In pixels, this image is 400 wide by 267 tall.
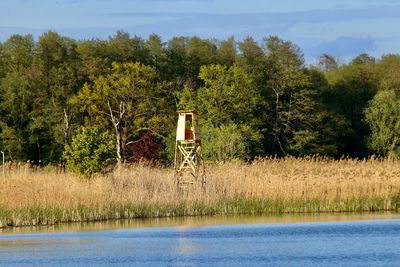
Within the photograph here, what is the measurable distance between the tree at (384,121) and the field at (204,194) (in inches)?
1549

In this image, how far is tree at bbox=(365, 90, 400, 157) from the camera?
250 ft

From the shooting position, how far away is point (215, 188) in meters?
36.5

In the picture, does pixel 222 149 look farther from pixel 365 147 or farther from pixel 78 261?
pixel 78 261

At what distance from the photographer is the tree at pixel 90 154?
3962 centimetres

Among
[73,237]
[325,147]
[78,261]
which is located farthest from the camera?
[325,147]

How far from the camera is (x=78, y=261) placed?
2425 cm

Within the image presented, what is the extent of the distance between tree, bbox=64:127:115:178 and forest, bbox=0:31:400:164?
19.0 meters

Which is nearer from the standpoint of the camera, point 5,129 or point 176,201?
point 176,201

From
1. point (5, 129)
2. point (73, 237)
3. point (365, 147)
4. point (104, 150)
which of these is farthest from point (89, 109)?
point (73, 237)

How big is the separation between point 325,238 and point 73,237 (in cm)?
681

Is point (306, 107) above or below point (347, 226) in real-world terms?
above

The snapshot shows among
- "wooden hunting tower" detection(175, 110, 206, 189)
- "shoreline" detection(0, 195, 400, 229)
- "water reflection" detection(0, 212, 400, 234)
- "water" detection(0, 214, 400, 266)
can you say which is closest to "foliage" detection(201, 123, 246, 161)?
"wooden hunting tower" detection(175, 110, 206, 189)

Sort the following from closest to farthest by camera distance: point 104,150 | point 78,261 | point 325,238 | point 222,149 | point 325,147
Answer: point 78,261, point 325,238, point 104,150, point 222,149, point 325,147

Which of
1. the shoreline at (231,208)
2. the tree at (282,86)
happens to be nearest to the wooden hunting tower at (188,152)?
the shoreline at (231,208)
